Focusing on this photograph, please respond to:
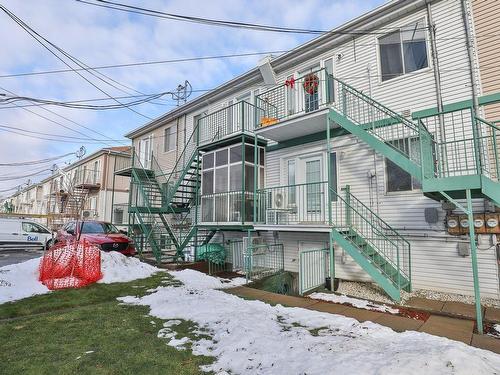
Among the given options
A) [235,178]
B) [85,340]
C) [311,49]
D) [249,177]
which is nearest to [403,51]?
[311,49]

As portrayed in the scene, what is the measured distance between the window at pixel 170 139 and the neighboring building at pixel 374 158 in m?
4.47

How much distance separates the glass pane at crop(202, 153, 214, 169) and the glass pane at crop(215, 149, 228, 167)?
11.1 inches

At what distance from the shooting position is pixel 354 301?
21.1 ft

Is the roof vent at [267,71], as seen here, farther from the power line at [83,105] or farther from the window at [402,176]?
the power line at [83,105]

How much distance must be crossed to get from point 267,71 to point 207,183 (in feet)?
16.9

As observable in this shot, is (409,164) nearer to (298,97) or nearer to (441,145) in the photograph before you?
(441,145)

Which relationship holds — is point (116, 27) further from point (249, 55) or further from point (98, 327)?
point (98, 327)

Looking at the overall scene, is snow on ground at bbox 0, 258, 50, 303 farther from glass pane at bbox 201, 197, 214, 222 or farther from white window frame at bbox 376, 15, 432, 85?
white window frame at bbox 376, 15, 432, 85

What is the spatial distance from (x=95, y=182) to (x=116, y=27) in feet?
63.1

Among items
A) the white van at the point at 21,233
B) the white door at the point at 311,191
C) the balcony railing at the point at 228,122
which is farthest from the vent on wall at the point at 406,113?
the white van at the point at 21,233

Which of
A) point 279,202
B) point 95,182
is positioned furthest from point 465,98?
point 95,182

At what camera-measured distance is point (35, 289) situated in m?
7.21

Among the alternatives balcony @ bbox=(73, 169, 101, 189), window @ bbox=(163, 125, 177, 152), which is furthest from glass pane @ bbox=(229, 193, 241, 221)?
balcony @ bbox=(73, 169, 101, 189)

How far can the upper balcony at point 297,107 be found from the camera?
29.6ft
